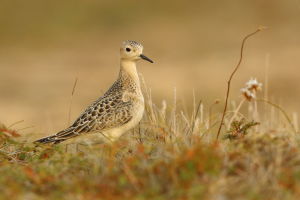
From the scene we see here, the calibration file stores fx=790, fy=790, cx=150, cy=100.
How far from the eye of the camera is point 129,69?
814 centimetres

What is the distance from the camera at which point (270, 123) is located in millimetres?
7805

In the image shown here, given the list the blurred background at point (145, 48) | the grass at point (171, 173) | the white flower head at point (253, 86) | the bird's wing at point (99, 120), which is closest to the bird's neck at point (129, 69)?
the bird's wing at point (99, 120)

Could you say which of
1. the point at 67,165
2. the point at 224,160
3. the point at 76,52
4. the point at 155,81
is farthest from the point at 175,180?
the point at 76,52

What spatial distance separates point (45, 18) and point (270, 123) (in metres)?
24.5

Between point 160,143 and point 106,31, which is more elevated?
point 106,31

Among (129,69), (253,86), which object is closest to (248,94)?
(253,86)

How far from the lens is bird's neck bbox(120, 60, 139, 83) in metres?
8.06

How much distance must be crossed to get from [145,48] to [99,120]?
21.5m

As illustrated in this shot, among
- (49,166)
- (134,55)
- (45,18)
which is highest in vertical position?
(45,18)

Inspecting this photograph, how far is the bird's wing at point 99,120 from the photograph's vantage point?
7.50 metres

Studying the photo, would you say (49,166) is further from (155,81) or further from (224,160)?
(155,81)

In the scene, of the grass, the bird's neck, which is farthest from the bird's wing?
the grass

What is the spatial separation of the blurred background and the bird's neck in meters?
8.31

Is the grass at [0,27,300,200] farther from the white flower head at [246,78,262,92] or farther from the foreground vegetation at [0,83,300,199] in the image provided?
the white flower head at [246,78,262,92]
